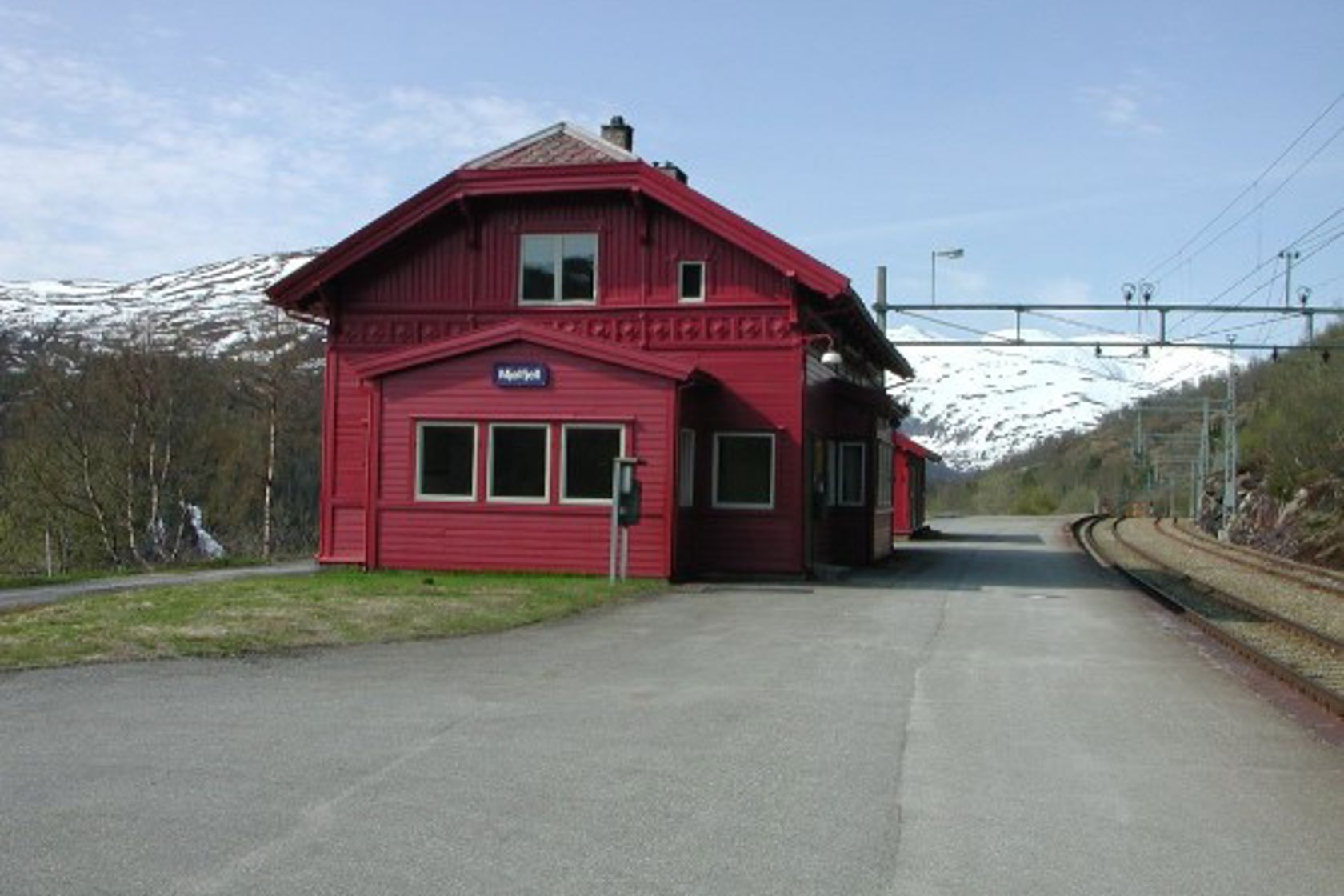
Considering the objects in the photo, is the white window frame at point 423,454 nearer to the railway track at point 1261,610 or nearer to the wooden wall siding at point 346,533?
the wooden wall siding at point 346,533

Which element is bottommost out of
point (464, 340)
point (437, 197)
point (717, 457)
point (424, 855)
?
point (424, 855)

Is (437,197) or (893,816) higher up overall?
(437,197)

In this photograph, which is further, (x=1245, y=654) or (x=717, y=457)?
(x=717, y=457)

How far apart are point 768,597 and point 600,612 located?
324 cm

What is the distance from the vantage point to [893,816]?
670cm

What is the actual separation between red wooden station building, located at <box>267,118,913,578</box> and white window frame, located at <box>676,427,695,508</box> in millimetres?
50

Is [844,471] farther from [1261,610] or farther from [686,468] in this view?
[1261,610]

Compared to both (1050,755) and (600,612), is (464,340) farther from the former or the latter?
(1050,755)

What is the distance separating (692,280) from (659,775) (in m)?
15.6

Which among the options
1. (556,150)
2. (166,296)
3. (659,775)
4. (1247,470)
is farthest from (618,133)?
(166,296)

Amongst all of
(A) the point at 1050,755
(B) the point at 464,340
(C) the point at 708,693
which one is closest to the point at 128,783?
(C) the point at 708,693

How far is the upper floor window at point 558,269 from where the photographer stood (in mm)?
22906

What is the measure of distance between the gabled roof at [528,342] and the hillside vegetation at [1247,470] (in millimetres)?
20794

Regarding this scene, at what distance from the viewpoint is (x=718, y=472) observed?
74.0ft
